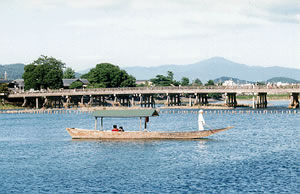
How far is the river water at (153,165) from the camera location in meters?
34.0

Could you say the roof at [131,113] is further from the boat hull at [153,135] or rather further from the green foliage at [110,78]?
the green foliage at [110,78]

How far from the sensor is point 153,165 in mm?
41812

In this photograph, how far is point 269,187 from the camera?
33.0 m

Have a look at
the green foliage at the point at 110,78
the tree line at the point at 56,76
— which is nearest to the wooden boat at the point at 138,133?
the tree line at the point at 56,76

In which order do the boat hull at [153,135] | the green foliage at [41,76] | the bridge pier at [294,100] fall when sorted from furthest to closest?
1. the green foliage at [41,76]
2. the bridge pier at [294,100]
3. the boat hull at [153,135]

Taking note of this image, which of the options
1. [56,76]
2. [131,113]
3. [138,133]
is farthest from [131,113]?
[56,76]

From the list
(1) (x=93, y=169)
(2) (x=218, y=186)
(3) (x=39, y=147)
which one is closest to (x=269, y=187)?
(2) (x=218, y=186)

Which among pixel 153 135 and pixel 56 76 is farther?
Answer: pixel 56 76

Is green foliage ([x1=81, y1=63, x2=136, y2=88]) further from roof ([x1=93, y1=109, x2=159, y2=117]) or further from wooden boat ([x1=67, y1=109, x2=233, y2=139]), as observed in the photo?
roof ([x1=93, y1=109, x2=159, y2=117])

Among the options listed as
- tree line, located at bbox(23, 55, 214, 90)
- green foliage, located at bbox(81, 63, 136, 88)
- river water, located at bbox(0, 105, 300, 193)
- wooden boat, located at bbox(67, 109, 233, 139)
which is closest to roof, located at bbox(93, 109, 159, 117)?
wooden boat, located at bbox(67, 109, 233, 139)

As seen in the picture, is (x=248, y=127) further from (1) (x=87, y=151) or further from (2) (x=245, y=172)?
(2) (x=245, y=172)

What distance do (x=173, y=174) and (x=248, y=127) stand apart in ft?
137

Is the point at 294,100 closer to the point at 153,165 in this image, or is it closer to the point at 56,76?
the point at 56,76

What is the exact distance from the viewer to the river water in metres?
34.0
